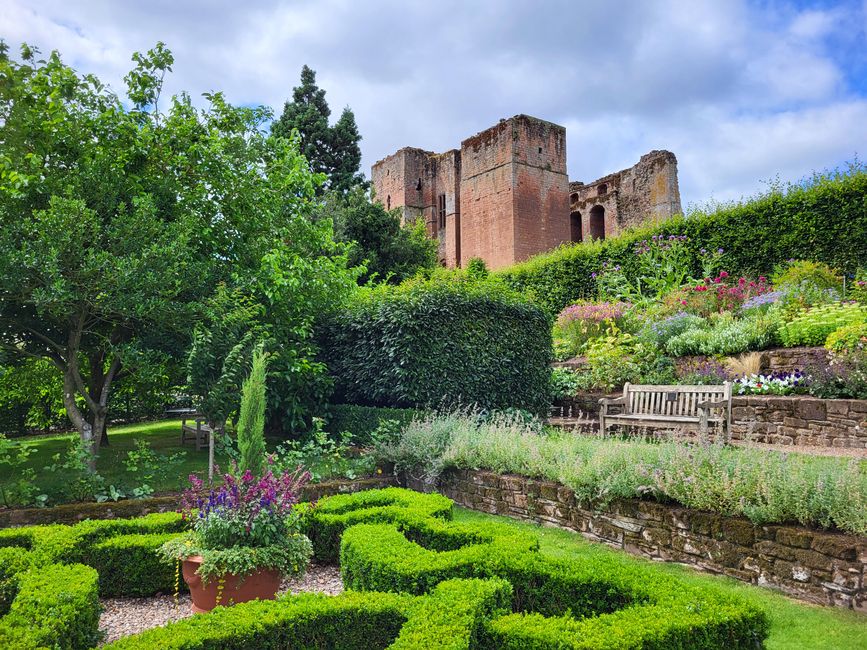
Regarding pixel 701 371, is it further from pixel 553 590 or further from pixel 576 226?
pixel 576 226

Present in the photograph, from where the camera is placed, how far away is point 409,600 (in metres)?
3.69

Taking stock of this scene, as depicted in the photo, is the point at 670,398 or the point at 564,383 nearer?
the point at 670,398

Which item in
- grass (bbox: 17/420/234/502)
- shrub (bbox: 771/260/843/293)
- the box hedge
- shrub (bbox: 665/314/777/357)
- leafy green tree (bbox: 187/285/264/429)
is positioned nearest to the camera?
the box hedge

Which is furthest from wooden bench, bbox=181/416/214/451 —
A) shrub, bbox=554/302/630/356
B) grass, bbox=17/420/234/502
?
shrub, bbox=554/302/630/356

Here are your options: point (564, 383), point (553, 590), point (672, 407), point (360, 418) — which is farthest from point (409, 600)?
point (564, 383)

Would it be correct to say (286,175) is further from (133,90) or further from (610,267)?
(610,267)

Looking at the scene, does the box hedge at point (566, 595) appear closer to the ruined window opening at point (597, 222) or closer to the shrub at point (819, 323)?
the shrub at point (819, 323)

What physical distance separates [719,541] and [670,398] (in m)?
5.37

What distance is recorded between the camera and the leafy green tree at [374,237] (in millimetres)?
20719

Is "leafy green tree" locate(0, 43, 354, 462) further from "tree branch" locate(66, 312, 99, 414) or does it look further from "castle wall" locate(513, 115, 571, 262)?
"castle wall" locate(513, 115, 571, 262)

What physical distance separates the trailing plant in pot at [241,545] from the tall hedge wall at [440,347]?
4.66 meters

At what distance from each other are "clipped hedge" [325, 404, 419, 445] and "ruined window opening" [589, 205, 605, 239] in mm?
24906

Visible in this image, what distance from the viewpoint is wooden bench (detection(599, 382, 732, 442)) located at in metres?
8.39

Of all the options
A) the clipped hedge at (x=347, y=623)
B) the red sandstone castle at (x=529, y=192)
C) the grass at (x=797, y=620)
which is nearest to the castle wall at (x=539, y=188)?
the red sandstone castle at (x=529, y=192)
